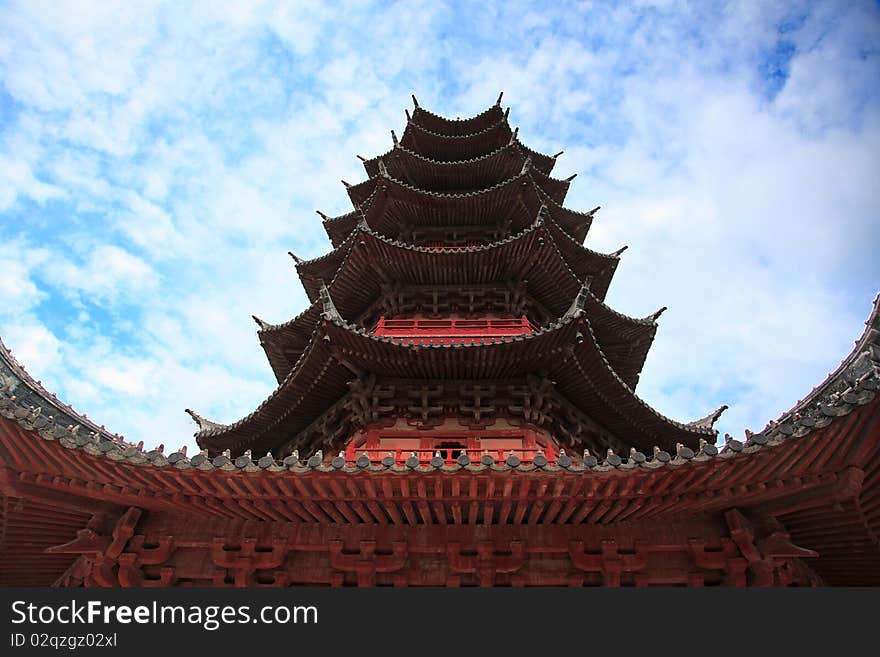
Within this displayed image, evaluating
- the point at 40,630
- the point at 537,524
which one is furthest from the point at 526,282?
the point at 40,630

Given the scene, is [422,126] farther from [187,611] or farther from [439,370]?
[187,611]

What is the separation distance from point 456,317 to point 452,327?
20.7 inches

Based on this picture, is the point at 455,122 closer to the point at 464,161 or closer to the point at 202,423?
the point at 464,161

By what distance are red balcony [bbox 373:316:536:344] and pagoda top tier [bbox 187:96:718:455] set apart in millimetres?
41

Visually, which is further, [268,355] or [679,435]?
[268,355]

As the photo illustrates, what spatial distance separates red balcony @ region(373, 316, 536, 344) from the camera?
1212cm

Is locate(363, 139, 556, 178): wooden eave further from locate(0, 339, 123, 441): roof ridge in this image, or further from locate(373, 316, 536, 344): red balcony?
locate(0, 339, 123, 441): roof ridge

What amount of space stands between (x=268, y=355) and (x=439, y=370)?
17.9 feet

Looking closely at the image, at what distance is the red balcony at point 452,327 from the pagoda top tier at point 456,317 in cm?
4

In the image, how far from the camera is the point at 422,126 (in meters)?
19.0

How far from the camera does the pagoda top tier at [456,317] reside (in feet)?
33.1

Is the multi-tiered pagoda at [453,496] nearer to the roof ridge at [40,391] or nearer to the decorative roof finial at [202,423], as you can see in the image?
the decorative roof finial at [202,423]

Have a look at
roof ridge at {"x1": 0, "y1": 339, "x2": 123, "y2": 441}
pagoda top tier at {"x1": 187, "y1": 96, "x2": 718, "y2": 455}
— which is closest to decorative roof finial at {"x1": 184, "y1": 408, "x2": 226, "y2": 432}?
pagoda top tier at {"x1": 187, "y1": 96, "x2": 718, "y2": 455}

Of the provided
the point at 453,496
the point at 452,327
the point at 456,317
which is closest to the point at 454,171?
the point at 456,317
